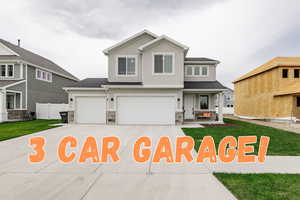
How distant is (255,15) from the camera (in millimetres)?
13273

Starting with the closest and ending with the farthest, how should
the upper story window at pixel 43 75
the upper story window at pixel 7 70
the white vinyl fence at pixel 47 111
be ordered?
1. the upper story window at pixel 7 70
2. the white vinyl fence at pixel 47 111
3. the upper story window at pixel 43 75

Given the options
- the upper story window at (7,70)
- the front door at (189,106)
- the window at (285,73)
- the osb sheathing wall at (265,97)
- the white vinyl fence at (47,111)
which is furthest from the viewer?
the white vinyl fence at (47,111)

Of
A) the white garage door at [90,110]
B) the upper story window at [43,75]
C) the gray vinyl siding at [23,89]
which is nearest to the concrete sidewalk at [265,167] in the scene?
the white garage door at [90,110]

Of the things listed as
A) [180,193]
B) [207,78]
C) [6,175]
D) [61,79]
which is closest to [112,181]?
[180,193]

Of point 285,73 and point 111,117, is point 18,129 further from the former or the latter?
point 285,73

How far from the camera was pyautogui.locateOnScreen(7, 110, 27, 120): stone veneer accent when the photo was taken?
1505 centimetres

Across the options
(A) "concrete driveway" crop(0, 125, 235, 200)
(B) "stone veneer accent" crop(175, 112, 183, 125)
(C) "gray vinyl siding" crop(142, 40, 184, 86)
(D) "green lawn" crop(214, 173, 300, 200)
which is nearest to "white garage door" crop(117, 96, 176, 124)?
(B) "stone veneer accent" crop(175, 112, 183, 125)

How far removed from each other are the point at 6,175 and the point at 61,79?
21.5 metres

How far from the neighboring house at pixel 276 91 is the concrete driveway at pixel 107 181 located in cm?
1614

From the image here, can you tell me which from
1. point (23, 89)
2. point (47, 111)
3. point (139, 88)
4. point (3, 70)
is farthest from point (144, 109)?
point (3, 70)

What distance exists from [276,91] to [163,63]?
12.6 metres

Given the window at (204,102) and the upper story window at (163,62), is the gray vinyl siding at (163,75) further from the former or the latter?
the window at (204,102)

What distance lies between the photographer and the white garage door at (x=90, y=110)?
13.1 m

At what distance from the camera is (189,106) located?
1542 centimetres
